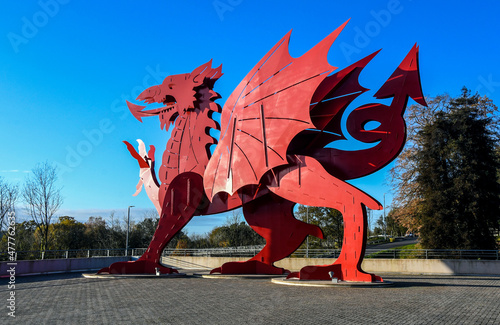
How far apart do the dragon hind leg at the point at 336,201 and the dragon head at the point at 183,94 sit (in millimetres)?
4883

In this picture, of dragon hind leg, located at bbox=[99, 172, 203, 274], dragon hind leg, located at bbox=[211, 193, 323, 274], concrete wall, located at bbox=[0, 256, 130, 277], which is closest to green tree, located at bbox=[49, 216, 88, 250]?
concrete wall, located at bbox=[0, 256, 130, 277]

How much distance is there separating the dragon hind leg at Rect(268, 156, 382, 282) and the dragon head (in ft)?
16.0

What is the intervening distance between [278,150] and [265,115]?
51.6 inches

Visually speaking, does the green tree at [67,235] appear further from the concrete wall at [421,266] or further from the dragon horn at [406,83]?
the dragon horn at [406,83]

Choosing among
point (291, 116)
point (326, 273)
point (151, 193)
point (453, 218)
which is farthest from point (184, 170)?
point (453, 218)

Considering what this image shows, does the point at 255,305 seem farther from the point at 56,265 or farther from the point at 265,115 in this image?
the point at 56,265

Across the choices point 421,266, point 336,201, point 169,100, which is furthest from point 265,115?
point 421,266

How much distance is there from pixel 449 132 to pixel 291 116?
1219 centimetres

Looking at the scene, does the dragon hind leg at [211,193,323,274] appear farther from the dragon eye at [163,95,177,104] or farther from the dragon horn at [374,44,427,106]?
the dragon eye at [163,95,177,104]

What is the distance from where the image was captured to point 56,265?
64.7 feet

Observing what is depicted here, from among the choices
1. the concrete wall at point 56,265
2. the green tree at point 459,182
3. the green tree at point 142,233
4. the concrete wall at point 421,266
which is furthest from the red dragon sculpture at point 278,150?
the green tree at point 142,233

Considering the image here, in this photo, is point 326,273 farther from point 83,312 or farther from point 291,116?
point 83,312

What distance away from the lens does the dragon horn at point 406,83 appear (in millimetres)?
12227

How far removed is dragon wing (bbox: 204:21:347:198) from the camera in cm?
1271
